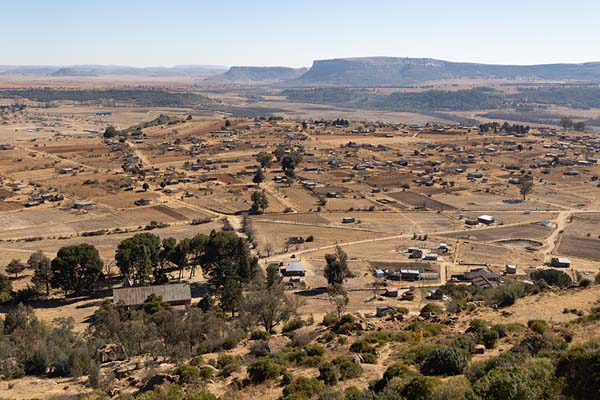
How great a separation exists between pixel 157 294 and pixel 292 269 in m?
18.1

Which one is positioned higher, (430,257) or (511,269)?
(511,269)

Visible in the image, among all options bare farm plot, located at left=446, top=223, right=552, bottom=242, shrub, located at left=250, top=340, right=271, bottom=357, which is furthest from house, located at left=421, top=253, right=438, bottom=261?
shrub, located at left=250, top=340, right=271, bottom=357

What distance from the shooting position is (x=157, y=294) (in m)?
50.6

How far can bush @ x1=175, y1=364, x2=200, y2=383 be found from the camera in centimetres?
2661

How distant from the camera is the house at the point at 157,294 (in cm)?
4941

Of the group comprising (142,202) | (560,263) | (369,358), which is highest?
(369,358)

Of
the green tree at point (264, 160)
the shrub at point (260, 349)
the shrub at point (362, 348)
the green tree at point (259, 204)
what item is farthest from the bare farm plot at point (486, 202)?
the shrub at point (260, 349)

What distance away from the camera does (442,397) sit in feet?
65.3

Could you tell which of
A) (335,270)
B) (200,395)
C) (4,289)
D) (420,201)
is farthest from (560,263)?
(4,289)

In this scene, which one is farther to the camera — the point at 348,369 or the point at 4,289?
the point at 4,289

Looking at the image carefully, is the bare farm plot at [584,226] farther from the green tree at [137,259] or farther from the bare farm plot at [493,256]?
the green tree at [137,259]

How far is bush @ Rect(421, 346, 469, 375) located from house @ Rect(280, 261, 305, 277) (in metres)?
36.5

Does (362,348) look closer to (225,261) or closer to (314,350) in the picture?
(314,350)

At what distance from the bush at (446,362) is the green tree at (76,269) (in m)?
41.6
